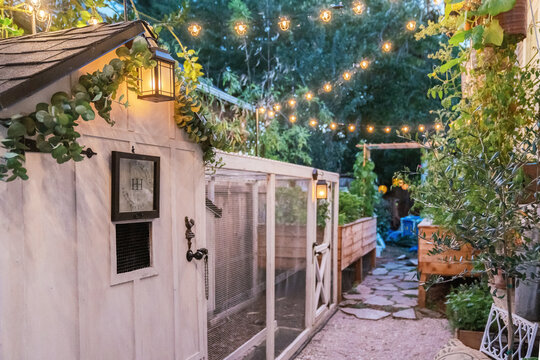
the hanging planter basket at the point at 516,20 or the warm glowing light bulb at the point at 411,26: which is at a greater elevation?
the warm glowing light bulb at the point at 411,26

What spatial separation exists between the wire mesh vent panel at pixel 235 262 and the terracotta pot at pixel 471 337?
6.59ft

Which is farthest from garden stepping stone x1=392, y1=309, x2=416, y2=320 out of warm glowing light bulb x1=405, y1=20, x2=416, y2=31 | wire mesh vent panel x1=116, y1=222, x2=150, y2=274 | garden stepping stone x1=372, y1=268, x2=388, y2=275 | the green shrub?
wire mesh vent panel x1=116, y1=222, x2=150, y2=274

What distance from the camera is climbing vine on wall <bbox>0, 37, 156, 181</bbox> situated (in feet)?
5.00

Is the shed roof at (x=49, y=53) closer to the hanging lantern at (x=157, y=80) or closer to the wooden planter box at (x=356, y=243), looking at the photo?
the hanging lantern at (x=157, y=80)

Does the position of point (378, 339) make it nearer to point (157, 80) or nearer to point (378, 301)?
point (378, 301)

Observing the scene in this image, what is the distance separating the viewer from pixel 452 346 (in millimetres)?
3557

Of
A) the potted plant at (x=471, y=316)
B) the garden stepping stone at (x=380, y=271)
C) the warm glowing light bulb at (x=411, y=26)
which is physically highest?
the warm glowing light bulb at (x=411, y=26)

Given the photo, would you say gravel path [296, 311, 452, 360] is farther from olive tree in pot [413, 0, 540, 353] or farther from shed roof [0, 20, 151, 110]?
shed roof [0, 20, 151, 110]

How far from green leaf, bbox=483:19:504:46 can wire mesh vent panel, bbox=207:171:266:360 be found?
6.62 ft

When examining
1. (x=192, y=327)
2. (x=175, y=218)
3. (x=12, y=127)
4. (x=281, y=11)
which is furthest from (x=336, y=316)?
(x=281, y=11)

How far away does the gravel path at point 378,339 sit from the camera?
533 cm

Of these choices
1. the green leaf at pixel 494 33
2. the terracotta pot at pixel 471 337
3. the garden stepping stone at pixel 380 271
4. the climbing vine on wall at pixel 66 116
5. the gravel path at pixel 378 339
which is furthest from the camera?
the garden stepping stone at pixel 380 271

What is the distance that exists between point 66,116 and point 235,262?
2.21m

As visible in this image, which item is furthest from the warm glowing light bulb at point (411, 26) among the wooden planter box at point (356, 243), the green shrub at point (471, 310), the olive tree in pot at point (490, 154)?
the green shrub at point (471, 310)
